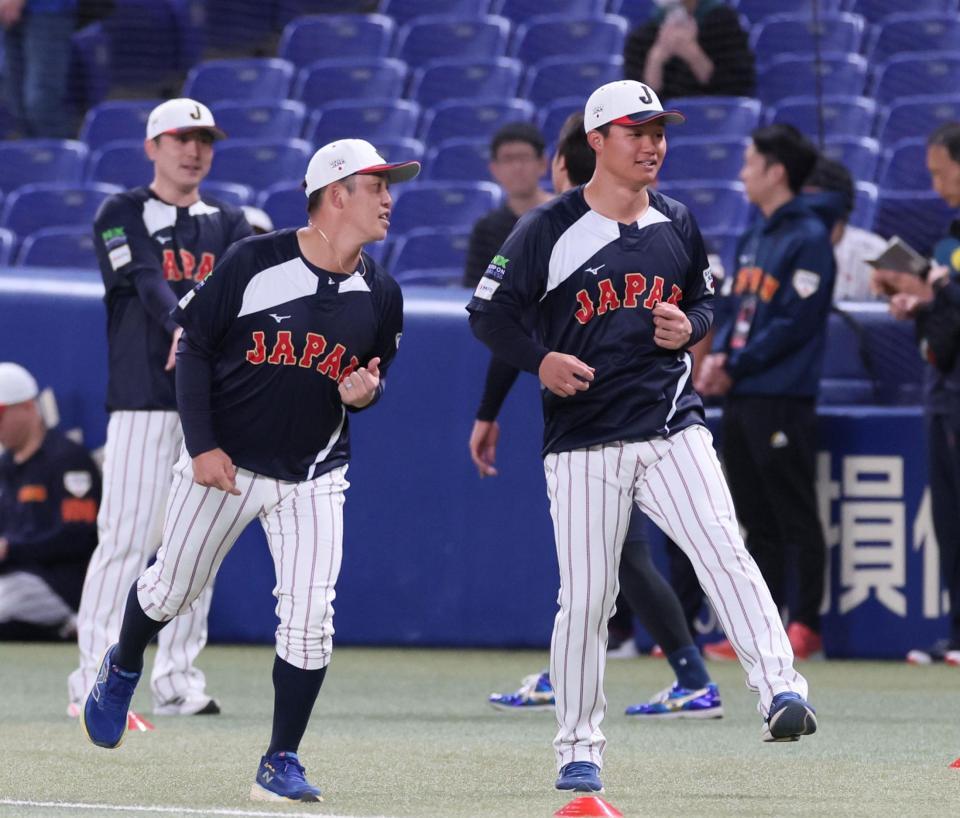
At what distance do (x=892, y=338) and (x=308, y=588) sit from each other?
4639 millimetres

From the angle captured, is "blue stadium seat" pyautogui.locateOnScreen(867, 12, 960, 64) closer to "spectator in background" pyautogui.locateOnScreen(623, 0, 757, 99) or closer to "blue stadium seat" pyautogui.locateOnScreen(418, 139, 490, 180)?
"spectator in background" pyautogui.locateOnScreen(623, 0, 757, 99)

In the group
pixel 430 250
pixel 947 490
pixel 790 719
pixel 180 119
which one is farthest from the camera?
pixel 430 250

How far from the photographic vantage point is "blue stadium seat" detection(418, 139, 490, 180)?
11.4 meters

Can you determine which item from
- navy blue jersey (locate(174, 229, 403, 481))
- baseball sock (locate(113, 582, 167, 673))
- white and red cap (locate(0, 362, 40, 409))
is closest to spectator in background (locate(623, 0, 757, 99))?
white and red cap (locate(0, 362, 40, 409))

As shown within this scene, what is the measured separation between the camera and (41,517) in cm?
898

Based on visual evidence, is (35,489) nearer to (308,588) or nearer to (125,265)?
(125,265)

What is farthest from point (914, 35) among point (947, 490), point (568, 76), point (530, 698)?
point (530, 698)

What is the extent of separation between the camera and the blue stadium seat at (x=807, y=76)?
11273 millimetres

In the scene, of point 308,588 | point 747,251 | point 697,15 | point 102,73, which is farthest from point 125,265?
point 102,73

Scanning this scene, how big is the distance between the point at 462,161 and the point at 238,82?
2.14 m

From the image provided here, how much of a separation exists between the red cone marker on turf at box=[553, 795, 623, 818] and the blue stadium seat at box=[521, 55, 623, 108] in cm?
773

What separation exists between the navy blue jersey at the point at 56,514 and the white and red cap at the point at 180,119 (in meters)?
2.89

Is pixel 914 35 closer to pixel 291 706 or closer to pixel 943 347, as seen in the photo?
pixel 943 347

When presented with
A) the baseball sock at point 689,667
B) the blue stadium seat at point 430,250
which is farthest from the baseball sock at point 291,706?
the blue stadium seat at point 430,250
